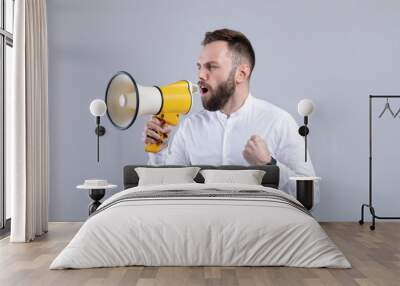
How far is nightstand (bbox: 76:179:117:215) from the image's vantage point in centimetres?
702

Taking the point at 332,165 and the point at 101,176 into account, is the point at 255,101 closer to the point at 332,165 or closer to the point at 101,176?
the point at 332,165

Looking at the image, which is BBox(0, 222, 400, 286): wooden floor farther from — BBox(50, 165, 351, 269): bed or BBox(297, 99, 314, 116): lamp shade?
BBox(297, 99, 314, 116): lamp shade

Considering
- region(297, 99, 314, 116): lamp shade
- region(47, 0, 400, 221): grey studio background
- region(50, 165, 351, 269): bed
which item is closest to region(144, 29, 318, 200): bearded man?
region(47, 0, 400, 221): grey studio background

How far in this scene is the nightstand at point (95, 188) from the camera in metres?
7.02

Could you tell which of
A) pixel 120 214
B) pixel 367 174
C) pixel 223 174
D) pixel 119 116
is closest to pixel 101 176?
pixel 119 116

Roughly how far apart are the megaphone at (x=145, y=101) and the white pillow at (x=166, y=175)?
1.70ft

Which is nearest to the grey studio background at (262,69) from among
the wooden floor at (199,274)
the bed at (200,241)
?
the wooden floor at (199,274)

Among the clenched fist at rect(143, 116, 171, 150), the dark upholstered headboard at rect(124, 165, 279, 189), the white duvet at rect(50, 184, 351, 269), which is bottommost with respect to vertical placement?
the white duvet at rect(50, 184, 351, 269)

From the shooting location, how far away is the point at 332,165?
7.53m

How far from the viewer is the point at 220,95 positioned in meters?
7.49

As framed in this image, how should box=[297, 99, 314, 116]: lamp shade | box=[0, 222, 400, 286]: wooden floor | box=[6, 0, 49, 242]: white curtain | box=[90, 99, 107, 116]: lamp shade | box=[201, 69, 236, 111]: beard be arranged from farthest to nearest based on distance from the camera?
box=[201, 69, 236, 111]: beard < box=[90, 99, 107, 116]: lamp shade < box=[297, 99, 314, 116]: lamp shade < box=[6, 0, 49, 242]: white curtain < box=[0, 222, 400, 286]: wooden floor

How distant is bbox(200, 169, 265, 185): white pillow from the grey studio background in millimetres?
929

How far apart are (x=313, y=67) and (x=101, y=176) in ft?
9.66

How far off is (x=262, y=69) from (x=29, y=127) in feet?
9.53
